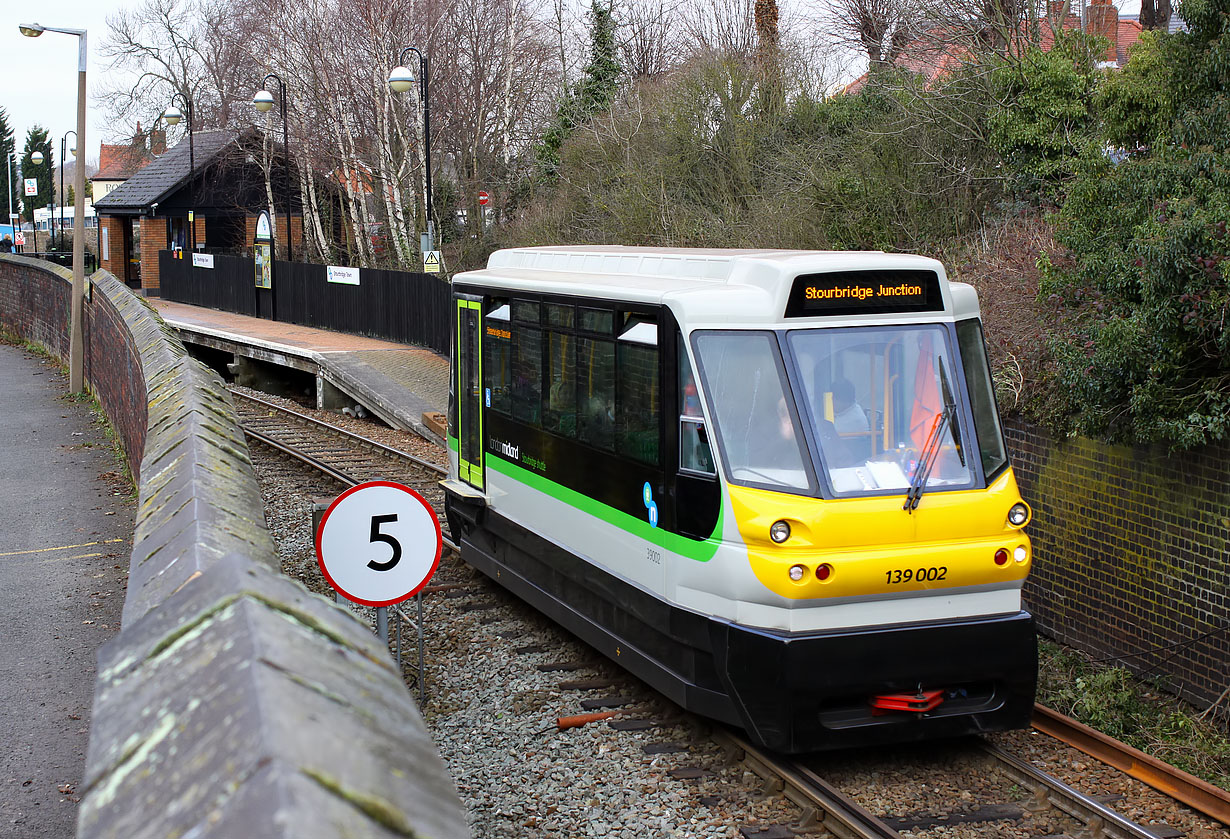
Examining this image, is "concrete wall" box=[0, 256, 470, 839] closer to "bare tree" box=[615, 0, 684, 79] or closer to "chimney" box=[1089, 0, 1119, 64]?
"chimney" box=[1089, 0, 1119, 64]

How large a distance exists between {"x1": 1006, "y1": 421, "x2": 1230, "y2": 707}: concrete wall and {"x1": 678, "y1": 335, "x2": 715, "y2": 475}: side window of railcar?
3.76 m

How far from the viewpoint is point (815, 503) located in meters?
6.89

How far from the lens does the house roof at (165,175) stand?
1855 inches

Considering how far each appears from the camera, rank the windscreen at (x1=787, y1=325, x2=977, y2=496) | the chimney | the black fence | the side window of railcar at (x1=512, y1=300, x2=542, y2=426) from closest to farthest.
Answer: the windscreen at (x1=787, y1=325, x2=977, y2=496)
the side window of railcar at (x1=512, y1=300, x2=542, y2=426)
the chimney
the black fence

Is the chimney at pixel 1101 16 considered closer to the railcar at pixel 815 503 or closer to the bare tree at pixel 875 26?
the bare tree at pixel 875 26

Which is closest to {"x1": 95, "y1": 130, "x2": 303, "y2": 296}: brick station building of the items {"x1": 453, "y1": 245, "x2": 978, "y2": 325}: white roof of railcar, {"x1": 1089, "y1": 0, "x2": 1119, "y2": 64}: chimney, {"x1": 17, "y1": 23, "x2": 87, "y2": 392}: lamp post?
{"x1": 17, "y1": 23, "x2": 87, "y2": 392}: lamp post

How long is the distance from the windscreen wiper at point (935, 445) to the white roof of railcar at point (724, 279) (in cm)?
49

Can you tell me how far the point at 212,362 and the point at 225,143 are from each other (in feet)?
54.8

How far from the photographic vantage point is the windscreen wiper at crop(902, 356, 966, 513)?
7.01 meters

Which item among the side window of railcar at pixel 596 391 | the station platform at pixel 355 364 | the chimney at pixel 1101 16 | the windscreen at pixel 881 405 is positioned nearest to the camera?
the windscreen at pixel 881 405

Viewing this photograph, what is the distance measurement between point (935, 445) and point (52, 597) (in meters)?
6.38

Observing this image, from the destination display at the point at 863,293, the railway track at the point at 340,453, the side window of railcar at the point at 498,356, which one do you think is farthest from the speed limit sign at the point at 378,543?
the railway track at the point at 340,453

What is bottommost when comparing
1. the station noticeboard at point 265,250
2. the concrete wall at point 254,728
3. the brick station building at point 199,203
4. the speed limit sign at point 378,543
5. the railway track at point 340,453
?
the railway track at point 340,453

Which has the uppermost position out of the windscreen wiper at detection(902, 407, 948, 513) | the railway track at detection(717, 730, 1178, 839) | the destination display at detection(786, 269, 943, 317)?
the destination display at detection(786, 269, 943, 317)
